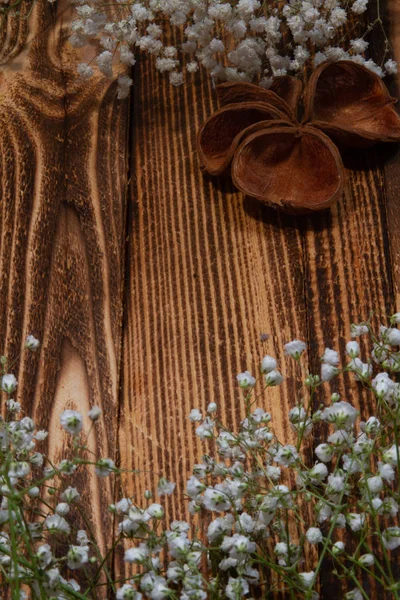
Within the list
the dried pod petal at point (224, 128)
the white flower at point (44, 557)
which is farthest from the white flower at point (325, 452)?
the dried pod petal at point (224, 128)

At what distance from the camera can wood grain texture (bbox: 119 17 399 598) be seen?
1355mm

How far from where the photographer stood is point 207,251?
4.74 ft

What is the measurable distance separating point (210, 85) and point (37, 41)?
1.05 feet

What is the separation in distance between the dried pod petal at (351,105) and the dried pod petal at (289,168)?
0.04m

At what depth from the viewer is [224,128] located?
4.79 feet

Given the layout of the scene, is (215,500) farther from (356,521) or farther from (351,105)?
(351,105)

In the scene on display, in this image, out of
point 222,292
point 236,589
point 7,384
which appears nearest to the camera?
point 236,589

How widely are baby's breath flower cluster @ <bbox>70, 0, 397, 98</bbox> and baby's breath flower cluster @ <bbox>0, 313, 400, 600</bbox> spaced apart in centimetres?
48

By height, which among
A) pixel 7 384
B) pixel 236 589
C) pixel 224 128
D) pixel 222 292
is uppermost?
pixel 224 128

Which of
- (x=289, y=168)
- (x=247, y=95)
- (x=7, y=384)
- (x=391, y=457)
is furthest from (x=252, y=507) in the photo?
(x=247, y=95)

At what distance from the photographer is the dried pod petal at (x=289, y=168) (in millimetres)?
1383

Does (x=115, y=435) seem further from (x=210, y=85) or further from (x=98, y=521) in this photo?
(x=210, y=85)

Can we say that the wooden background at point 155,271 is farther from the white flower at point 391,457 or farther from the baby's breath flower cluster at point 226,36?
the white flower at point 391,457

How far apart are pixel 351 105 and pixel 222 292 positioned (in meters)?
0.36
